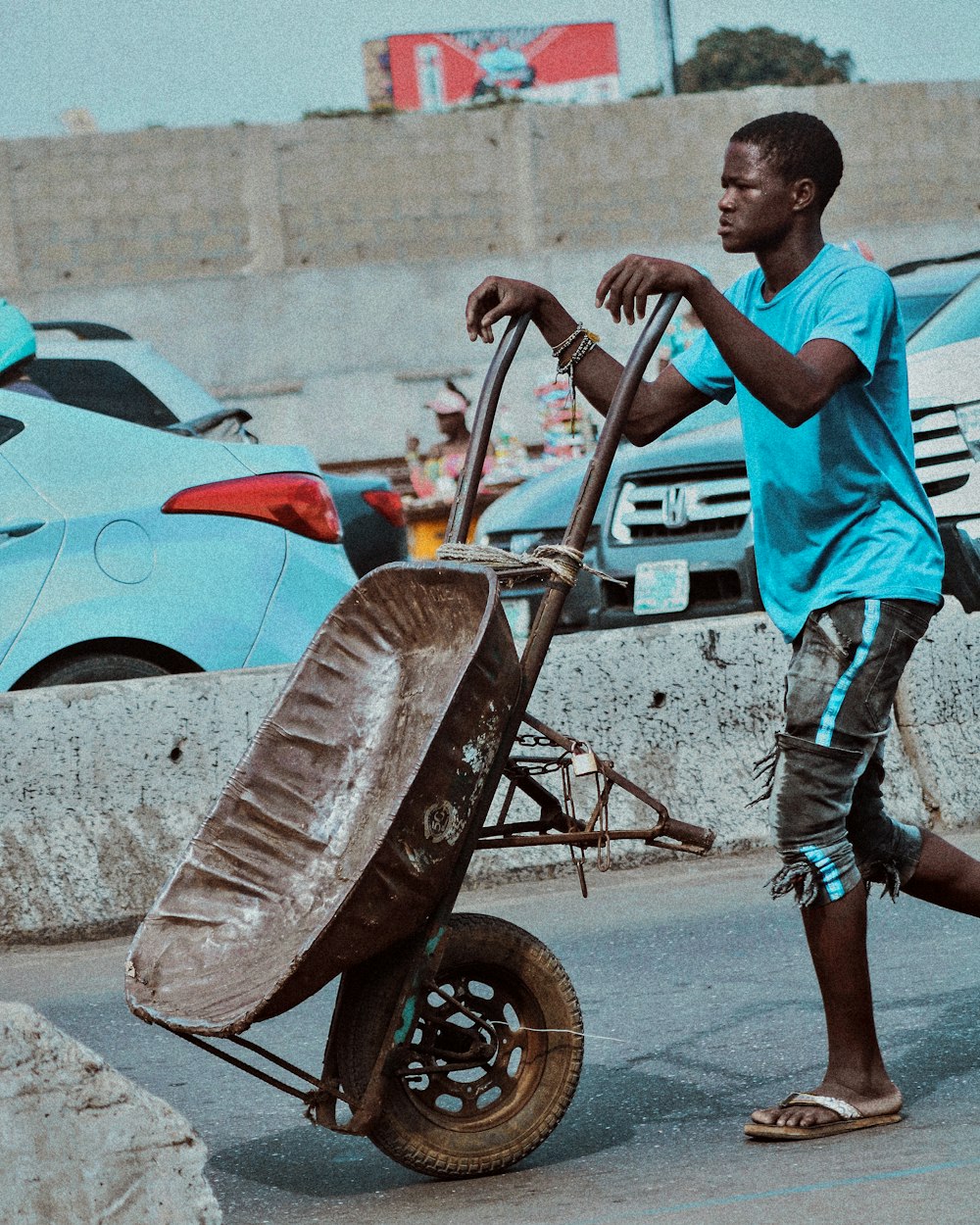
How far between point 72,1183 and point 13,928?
317 centimetres

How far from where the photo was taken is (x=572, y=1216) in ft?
10.4

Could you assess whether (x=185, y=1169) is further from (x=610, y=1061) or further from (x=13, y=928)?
(x=13, y=928)

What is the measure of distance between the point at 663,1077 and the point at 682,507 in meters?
4.48

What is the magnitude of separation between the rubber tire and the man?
303 centimetres

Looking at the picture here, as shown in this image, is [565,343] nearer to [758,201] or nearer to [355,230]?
[758,201]

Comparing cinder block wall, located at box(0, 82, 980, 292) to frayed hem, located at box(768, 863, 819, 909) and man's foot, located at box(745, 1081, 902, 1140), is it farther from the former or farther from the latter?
man's foot, located at box(745, 1081, 902, 1140)

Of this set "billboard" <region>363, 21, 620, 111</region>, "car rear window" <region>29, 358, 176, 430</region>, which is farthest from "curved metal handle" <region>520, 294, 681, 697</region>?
"billboard" <region>363, 21, 620, 111</region>

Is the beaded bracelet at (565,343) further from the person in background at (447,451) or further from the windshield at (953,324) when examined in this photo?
the person in background at (447,451)

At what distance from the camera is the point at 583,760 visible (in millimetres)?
3482

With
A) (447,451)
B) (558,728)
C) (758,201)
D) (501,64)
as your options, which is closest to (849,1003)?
(758,201)

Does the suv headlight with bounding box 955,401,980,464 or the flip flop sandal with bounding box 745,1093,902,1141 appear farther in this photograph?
the suv headlight with bounding box 955,401,980,464

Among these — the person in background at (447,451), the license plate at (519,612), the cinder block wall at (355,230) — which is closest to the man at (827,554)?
the license plate at (519,612)

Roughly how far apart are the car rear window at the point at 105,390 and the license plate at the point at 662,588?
7.22 ft

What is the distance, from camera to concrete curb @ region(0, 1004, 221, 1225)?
2.77 meters
